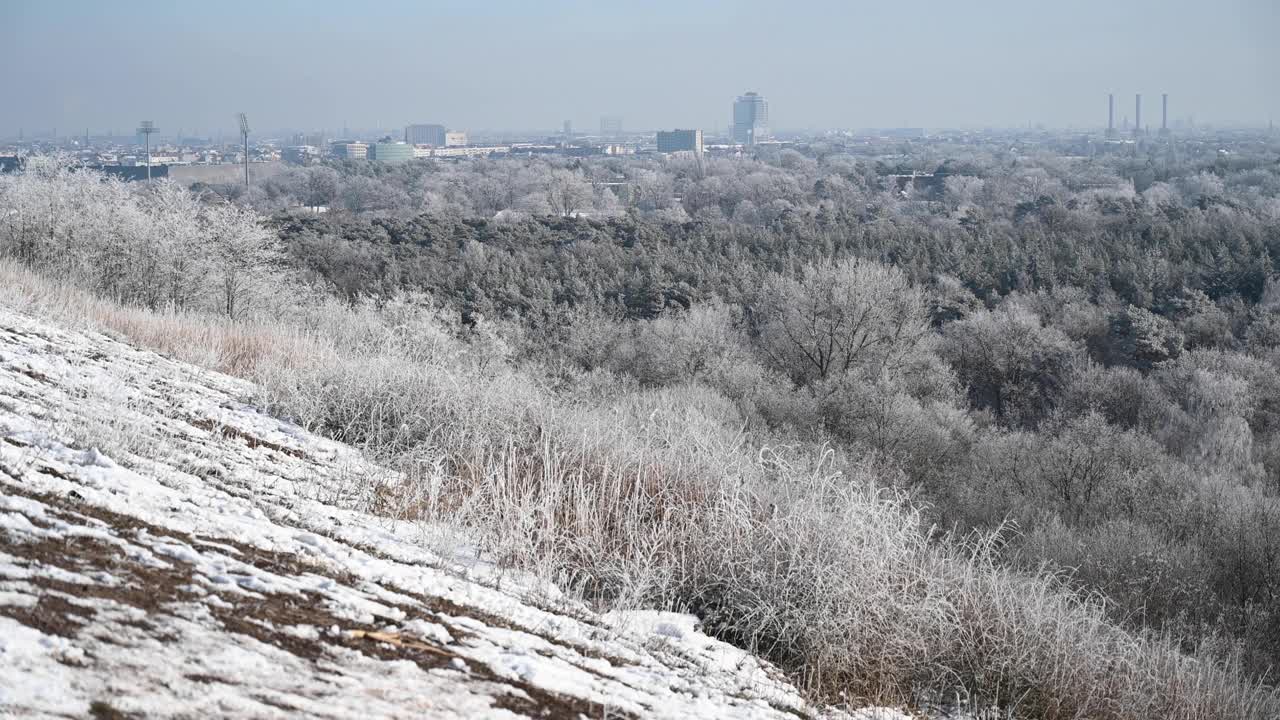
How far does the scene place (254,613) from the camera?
2.44m

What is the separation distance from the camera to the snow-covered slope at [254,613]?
2029 mm

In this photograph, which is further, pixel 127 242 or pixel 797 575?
pixel 127 242

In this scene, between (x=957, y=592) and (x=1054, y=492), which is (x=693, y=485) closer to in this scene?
(x=957, y=592)

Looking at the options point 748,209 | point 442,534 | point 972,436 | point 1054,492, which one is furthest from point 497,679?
point 748,209

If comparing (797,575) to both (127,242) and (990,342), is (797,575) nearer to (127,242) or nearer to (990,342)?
(127,242)

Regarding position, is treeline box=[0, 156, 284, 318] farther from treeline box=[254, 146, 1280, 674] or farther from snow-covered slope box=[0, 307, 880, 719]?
snow-covered slope box=[0, 307, 880, 719]

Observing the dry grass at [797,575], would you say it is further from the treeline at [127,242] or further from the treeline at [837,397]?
the treeline at [127,242]

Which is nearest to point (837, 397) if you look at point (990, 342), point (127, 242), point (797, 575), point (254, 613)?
point (990, 342)

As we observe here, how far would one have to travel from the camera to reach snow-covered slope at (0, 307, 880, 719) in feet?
6.66

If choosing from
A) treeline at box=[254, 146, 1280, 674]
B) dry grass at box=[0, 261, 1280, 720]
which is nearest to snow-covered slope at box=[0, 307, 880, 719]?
dry grass at box=[0, 261, 1280, 720]

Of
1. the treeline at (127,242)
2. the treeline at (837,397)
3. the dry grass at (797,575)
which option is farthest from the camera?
the treeline at (127,242)

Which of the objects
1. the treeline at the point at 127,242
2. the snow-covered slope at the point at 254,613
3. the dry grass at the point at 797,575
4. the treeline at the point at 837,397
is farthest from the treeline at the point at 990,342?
the treeline at the point at 127,242

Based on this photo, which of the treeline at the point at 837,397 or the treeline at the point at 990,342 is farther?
the treeline at the point at 990,342

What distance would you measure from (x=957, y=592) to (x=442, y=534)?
2113 mm
